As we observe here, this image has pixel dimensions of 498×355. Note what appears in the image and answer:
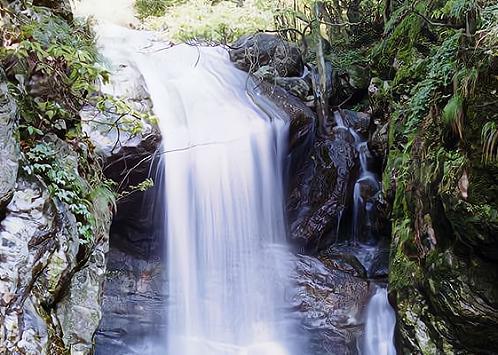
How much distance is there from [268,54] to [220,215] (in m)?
4.19

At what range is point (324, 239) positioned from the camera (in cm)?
791

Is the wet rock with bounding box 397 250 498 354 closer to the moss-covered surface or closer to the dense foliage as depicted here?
the moss-covered surface

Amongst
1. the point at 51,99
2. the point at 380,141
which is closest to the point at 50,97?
the point at 51,99

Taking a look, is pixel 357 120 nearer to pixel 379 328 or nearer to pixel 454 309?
pixel 379 328

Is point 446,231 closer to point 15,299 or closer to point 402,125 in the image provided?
point 402,125

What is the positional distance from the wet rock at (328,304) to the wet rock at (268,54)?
4457mm

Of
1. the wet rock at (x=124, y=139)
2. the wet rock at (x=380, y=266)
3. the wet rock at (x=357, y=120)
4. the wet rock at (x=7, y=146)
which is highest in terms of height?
the wet rock at (x=7, y=146)

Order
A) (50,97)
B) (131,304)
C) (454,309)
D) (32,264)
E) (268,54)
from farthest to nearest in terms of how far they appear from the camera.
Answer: (268,54) → (131,304) → (454,309) → (50,97) → (32,264)

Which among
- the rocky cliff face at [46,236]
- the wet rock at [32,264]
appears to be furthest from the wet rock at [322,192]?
the wet rock at [32,264]

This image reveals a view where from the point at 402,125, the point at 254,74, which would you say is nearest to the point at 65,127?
the point at 402,125

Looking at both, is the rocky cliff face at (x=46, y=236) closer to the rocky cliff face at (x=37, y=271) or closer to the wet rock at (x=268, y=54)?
the rocky cliff face at (x=37, y=271)

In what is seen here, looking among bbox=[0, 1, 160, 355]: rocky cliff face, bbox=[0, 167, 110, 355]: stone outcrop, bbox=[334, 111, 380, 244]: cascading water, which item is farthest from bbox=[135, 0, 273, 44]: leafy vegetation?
bbox=[0, 167, 110, 355]: stone outcrop

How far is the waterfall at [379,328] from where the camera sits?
18.3 feet

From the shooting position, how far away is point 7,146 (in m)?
2.75
